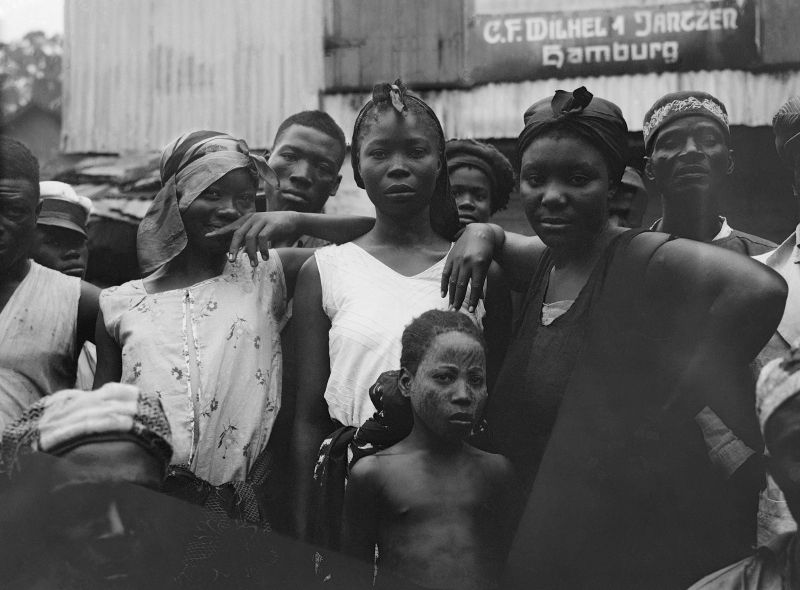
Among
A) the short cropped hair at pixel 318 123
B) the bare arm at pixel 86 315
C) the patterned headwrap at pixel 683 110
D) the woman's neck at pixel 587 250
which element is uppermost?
the short cropped hair at pixel 318 123

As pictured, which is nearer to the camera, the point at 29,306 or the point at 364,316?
the point at 364,316

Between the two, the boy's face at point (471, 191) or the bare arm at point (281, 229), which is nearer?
the bare arm at point (281, 229)

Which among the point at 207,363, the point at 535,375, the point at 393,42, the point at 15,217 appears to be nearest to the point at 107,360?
the point at 207,363

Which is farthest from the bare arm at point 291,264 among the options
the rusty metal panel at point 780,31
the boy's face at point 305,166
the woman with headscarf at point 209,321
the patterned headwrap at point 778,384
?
the rusty metal panel at point 780,31

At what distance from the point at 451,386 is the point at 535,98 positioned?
5.32 feet

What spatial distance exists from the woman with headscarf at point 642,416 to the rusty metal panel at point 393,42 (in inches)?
54.9

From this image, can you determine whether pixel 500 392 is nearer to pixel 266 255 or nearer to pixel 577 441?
pixel 577 441

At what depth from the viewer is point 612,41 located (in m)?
3.50

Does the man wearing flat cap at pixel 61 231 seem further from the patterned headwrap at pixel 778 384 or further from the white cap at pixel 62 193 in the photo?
the patterned headwrap at pixel 778 384

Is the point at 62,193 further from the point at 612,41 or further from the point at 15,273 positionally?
the point at 612,41

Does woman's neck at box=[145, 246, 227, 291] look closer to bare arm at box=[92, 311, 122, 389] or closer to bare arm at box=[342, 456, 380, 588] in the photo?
bare arm at box=[92, 311, 122, 389]

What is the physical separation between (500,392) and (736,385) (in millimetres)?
549

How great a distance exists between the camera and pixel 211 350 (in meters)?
2.65

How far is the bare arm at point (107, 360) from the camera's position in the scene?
2730 mm
